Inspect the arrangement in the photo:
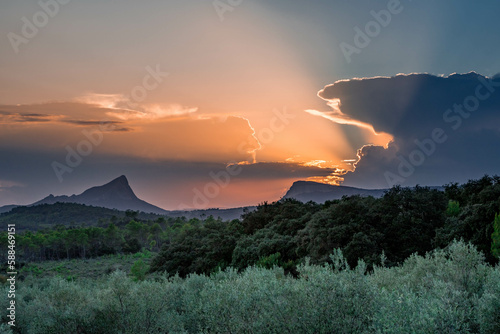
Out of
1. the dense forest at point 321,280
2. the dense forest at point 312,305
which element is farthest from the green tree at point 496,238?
the dense forest at point 312,305

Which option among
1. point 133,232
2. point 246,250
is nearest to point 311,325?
point 246,250

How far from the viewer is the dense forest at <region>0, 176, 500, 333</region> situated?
368 inches

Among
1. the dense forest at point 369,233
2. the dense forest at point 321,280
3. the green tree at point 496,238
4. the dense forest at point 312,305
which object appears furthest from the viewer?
the dense forest at point 369,233

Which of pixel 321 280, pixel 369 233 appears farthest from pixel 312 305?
pixel 369 233

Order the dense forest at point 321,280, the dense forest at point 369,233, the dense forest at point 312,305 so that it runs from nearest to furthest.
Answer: the dense forest at point 312,305, the dense forest at point 321,280, the dense forest at point 369,233

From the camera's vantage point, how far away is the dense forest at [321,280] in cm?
934

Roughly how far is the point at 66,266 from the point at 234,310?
9491 cm

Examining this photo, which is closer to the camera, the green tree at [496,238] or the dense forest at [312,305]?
the dense forest at [312,305]

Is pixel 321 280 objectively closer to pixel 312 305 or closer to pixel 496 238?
pixel 312 305

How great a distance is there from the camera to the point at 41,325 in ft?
55.9

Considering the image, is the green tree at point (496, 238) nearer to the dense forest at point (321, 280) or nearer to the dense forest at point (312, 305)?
the dense forest at point (321, 280)

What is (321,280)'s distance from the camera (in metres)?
9.73

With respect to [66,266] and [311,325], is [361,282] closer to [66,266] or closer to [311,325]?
[311,325]

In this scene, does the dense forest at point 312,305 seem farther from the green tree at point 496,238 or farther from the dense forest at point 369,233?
the dense forest at point 369,233
